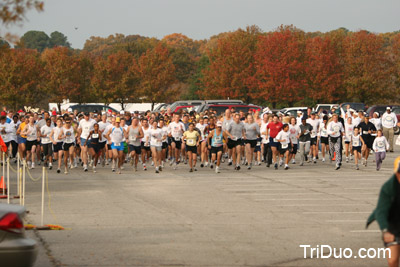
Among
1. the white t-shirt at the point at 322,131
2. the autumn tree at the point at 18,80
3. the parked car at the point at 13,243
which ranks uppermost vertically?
the autumn tree at the point at 18,80

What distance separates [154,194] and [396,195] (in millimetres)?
10704

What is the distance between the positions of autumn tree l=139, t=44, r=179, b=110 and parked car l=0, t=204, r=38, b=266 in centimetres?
7488

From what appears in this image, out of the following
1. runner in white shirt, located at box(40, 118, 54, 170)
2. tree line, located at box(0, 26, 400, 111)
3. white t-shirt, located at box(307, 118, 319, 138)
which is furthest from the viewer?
tree line, located at box(0, 26, 400, 111)

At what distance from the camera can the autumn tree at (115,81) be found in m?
80.5

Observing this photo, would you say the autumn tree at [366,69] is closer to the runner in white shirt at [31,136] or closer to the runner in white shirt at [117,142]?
the runner in white shirt at [31,136]

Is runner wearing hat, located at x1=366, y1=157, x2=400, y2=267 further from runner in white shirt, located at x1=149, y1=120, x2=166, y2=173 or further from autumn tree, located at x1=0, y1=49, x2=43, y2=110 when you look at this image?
autumn tree, located at x1=0, y1=49, x2=43, y2=110

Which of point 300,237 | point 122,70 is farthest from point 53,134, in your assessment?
point 122,70

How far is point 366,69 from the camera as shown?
71438mm

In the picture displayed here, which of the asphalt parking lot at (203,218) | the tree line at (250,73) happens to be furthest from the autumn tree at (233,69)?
the asphalt parking lot at (203,218)

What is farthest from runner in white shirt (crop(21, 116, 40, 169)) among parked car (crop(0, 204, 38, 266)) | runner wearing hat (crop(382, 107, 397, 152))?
parked car (crop(0, 204, 38, 266))

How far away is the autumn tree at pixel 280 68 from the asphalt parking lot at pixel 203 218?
49.7 metres

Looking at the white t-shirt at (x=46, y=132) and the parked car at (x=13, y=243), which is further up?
the white t-shirt at (x=46, y=132)

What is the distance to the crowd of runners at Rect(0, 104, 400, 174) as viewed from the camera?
945 inches

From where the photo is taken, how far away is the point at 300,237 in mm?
11109
